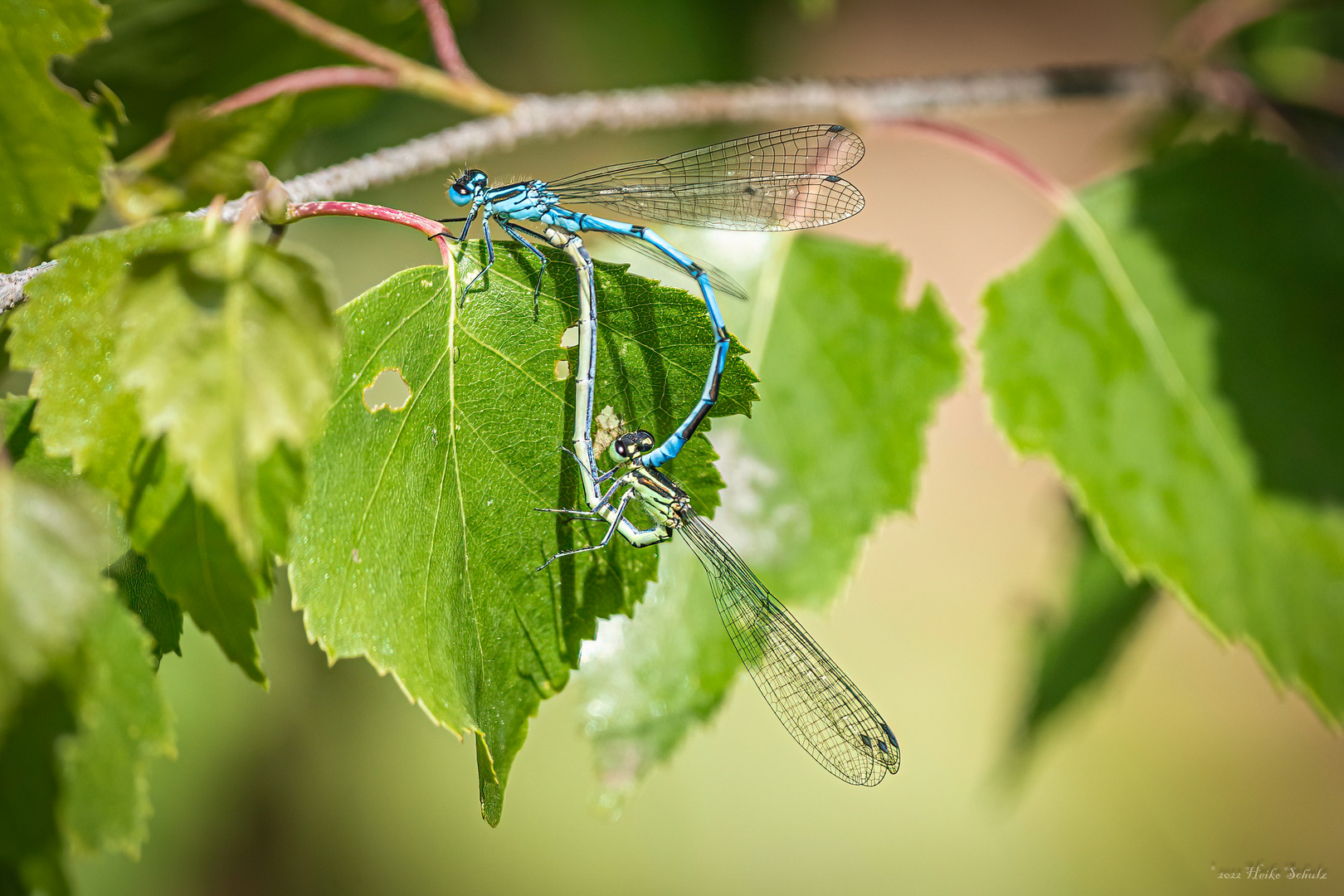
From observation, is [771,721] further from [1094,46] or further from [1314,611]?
[1094,46]

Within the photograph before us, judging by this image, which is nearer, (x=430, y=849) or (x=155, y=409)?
(x=155, y=409)

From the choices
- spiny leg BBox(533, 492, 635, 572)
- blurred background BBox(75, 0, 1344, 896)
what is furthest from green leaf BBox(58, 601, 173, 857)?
blurred background BBox(75, 0, 1344, 896)

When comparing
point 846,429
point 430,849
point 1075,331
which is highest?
point 1075,331

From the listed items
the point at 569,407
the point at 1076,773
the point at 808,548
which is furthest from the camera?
the point at 1076,773

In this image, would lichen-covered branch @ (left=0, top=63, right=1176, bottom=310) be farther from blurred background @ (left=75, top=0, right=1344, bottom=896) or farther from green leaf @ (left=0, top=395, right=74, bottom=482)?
blurred background @ (left=75, top=0, right=1344, bottom=896)

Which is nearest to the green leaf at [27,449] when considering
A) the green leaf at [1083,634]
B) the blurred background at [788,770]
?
the blurred background at [788,770]

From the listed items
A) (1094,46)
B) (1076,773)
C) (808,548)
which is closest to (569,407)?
(808,548)

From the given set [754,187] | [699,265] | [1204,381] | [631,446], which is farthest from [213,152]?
[1204,381]
